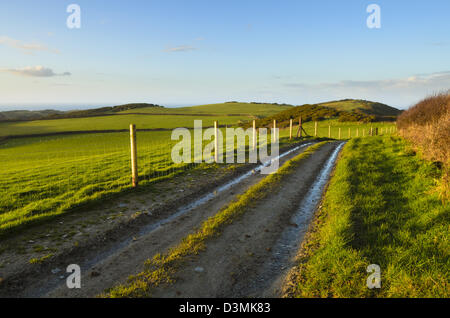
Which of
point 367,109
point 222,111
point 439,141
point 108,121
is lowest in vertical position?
point 439,141

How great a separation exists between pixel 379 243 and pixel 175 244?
4779 mm

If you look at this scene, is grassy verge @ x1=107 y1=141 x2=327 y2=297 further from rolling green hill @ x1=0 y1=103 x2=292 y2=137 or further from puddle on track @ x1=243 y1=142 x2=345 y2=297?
A: rolling green hill @ x1=0 y1=103 x2=292 y2=137

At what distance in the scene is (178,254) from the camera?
20.3 ft

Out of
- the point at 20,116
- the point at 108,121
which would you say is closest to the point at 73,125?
the point at 108,121

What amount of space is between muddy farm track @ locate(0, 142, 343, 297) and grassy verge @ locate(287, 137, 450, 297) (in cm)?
57

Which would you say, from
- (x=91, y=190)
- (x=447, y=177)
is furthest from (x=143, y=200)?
(x=447, y=177)

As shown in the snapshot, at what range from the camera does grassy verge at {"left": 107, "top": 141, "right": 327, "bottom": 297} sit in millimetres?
4969

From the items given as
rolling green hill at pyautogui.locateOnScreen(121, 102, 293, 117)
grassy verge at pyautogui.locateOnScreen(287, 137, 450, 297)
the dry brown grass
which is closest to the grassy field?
rolling green hill at pyautogui.locateOnScreen(121, 102, 293, 117)

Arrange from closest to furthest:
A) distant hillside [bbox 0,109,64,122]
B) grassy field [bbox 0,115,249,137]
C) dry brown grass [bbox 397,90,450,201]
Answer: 1. dry brown grass [bbox 397,90,450,201]
2. grassy field [bbox 0,115,249,137]
3. distant hillside [bbox 0,109,64,122]

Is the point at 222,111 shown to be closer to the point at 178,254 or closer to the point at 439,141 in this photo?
the point at 439,141

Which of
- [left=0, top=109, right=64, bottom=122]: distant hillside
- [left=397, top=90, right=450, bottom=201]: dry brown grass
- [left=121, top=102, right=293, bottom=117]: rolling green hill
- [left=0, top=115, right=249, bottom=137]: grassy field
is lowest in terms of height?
[left=397, top=90, right=450, bottom=201]: dry brown grass

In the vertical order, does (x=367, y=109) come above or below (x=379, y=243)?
above

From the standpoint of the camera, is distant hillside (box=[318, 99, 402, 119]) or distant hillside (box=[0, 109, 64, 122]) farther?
distant hillside (box=[318, 99, 402, 119])
